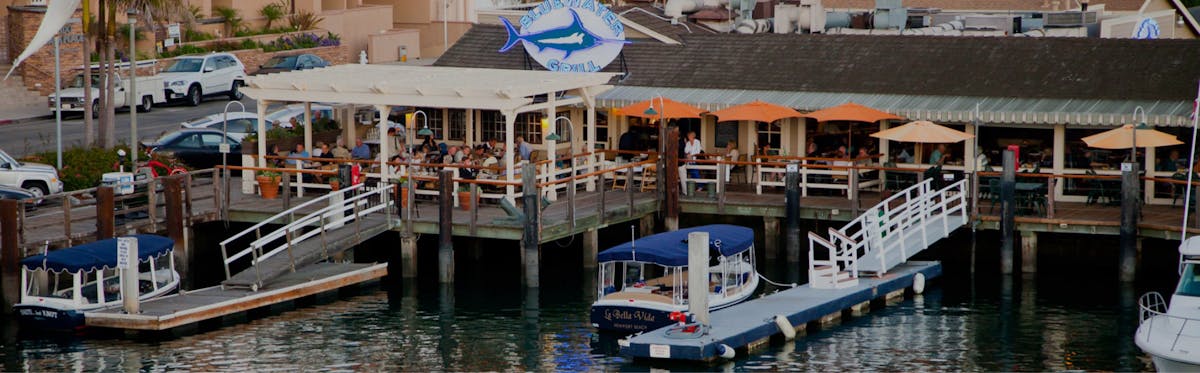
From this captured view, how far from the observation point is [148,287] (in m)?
35.9

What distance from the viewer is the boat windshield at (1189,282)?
102 ft

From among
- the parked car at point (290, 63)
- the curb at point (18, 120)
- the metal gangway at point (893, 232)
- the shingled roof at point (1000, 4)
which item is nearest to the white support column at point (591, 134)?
the metal gangway at point (893, 232)

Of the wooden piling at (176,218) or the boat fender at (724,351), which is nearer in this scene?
the boat fender at (724,351)

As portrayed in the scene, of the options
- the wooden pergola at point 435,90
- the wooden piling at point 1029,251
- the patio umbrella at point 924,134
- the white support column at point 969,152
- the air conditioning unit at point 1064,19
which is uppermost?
the air conditioning unit at point 1064,19

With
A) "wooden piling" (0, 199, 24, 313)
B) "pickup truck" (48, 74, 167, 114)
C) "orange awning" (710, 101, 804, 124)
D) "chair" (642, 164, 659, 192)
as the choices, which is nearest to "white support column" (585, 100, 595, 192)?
"chair" (642, 164, 659, 192)

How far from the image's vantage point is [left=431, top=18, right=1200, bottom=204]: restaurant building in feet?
133

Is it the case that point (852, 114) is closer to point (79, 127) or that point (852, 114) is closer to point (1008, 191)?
point (1008, 191)

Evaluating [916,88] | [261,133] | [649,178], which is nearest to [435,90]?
[261,133]

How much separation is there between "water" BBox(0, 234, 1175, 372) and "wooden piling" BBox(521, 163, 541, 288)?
462 mm

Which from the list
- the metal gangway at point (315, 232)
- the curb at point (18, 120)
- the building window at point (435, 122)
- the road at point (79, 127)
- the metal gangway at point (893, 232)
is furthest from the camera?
the curb at point (18, 120)

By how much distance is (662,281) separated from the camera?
1385 inches

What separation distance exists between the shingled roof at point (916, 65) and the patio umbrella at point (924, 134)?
2.68 meters

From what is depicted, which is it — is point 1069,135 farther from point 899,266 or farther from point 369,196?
point 369,196

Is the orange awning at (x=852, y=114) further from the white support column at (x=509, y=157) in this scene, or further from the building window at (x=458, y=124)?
the building window at (x=458, y=124)
